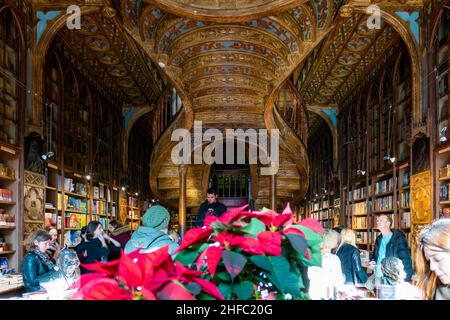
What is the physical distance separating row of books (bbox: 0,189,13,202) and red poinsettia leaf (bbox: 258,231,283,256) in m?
6.23

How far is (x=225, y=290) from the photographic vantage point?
3.02 feet

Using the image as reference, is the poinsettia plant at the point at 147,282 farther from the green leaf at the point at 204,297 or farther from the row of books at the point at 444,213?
Result: the row of books at the point at 444,213

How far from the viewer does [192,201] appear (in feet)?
44.9

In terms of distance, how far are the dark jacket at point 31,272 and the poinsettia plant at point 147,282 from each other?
3.52m

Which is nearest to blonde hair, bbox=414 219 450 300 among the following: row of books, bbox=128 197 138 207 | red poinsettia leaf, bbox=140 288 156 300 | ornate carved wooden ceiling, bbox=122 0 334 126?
red poinsettia leaf, bbox=140 288 156 300

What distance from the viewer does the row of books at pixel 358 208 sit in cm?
1095

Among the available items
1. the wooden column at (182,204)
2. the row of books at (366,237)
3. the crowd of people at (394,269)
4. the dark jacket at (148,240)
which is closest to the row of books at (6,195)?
the wooden column at (182,204)

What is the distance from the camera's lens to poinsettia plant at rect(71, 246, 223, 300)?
2.56 feet

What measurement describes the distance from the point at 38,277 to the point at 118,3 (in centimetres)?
504

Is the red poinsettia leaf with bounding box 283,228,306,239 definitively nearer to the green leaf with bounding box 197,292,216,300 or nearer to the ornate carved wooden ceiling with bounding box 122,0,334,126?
the green leaf with bounding box 197,292,216,300

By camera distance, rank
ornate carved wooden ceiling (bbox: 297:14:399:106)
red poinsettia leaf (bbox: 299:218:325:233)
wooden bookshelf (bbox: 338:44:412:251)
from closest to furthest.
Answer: red poinsettia leaf (bbox: 299:218:325:233), wooden bookshelf (bbox: 338:44:412:251), ornate carved wooden ceiling (bbox: 297:14:399:106)

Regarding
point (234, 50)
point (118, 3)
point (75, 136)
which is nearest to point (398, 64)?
point (234, 50)

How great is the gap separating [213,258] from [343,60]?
34.0 ft

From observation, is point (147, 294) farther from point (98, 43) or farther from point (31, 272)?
point (98, 43)
